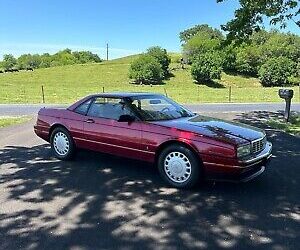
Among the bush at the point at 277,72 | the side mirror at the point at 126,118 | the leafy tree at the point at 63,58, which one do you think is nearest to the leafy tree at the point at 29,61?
the leafy tree at the point at 63,58

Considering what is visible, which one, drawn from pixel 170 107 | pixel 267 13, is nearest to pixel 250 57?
pixel 267 13

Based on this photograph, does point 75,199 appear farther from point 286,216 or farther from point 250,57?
point 250,57

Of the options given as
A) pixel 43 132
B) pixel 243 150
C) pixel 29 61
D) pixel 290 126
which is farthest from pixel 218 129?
pixel 29 61

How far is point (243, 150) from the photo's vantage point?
4711mm

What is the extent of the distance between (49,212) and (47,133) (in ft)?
9.45

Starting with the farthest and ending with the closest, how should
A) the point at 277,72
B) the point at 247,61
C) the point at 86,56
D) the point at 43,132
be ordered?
the point at 86,56 < the point at 247,61 < the point at 277,72 < the point at 43,132

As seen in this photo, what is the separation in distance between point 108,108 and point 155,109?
81 cm

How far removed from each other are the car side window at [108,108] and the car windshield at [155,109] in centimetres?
17

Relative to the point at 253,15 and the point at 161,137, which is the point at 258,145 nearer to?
the point at 161,137

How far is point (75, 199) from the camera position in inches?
178

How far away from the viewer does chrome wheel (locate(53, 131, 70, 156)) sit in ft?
21.2

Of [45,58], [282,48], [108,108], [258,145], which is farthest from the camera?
[45,58]

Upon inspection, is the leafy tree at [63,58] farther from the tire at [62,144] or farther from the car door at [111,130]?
the car door at [111,130]

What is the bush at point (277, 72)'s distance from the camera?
4541 centimetres
